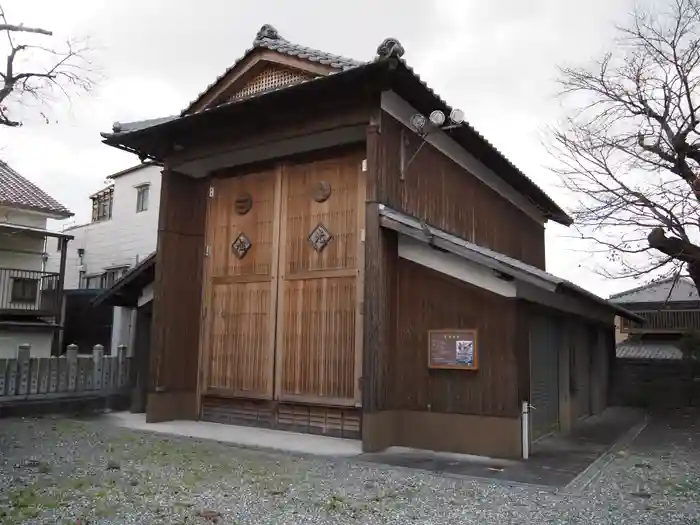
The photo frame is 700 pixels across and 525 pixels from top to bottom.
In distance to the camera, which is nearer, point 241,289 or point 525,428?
point 525,428

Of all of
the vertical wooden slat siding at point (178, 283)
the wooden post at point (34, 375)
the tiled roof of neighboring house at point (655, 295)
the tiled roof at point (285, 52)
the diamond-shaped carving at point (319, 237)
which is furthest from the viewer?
the tiled roof of neighboring house at point (655, 295)

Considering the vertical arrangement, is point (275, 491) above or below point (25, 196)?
below

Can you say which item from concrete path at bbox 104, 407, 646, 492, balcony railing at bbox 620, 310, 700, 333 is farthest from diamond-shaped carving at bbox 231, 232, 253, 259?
balcony railing at bbox 620, 310, 700, 333

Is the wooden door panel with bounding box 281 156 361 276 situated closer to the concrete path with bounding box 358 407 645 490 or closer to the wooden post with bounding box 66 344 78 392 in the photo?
the concrete path with bounding box 358 407 645 490

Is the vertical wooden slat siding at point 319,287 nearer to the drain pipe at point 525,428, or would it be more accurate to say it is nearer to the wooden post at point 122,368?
the drain pipe at point 525,428

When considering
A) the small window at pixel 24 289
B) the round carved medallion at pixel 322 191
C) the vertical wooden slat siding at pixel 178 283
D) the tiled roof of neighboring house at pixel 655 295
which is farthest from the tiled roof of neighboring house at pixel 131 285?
the tiled roof of neighboring house at pixel 655 295

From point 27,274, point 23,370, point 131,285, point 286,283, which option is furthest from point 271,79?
point 27,274

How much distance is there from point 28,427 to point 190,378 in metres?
2.65

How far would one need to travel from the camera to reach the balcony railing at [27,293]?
1678cm

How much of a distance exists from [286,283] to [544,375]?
4476 millimetres

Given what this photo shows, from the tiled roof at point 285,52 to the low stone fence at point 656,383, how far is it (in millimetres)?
12176

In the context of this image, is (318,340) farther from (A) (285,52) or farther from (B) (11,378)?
(B) (11,378)

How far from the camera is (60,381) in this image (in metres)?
11.7

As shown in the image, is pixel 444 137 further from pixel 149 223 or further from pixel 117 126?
pixel 149 223
